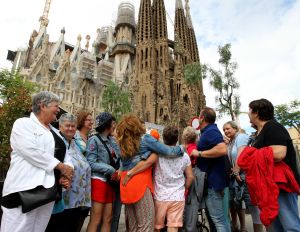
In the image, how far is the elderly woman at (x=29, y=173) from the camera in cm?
209

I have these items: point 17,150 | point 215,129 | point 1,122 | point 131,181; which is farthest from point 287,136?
point 1,122

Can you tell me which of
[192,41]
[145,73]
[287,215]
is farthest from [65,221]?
[192,41]

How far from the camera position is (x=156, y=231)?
3.02 meters

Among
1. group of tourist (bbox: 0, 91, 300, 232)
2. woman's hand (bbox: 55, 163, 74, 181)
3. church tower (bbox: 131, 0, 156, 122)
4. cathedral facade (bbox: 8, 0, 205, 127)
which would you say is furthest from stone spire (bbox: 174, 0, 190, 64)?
woman's hand (bbox: 55, 163, 74, 181)

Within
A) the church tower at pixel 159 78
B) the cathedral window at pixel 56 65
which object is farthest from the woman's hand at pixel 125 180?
the cathedral window at pixel 56 65

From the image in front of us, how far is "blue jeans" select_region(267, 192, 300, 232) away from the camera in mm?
2291

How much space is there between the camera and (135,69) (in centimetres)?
3581

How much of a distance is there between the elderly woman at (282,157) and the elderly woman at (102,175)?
189 cm

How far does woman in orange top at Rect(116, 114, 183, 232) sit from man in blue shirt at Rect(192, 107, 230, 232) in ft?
1.27

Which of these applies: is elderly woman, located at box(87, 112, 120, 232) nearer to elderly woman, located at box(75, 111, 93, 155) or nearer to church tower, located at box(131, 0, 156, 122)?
elderly woman, located at box(75, 111, 93, 155)

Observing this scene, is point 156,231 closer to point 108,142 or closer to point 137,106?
point 108,142

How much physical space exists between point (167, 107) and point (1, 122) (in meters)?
23.9

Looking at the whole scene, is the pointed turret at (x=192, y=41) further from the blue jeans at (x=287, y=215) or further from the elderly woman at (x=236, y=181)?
the blue jeans at (x=287, y=215)

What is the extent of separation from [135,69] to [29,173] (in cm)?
3451
